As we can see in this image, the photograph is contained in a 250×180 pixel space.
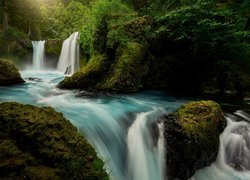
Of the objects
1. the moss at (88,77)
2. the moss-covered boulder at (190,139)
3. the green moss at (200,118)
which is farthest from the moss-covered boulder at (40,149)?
the moss at (88,77)

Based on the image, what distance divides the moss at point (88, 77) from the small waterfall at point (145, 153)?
4353mm

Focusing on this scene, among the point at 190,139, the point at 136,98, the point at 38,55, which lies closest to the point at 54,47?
the point at 38,55

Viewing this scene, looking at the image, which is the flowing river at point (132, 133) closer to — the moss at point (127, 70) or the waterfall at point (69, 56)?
the moss at point (127, 70)

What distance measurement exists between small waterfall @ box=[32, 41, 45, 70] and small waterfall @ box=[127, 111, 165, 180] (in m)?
13.4

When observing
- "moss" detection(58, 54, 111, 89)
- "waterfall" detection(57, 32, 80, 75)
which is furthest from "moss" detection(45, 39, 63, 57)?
"moss" detection(58, 54, 111, 89)

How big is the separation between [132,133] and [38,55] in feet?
46.5

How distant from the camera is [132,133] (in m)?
5.73

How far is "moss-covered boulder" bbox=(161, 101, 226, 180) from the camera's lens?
16.8 ft

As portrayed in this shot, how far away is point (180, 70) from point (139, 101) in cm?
434

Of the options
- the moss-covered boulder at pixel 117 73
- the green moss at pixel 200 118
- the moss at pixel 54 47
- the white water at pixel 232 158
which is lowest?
the white water at pixel 232 158

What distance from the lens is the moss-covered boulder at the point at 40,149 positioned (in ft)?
9.82

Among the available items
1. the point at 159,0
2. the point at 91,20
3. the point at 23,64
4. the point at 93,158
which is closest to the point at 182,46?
the point at 159,0

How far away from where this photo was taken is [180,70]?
12.1m

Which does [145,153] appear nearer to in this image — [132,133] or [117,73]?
[132,133]
